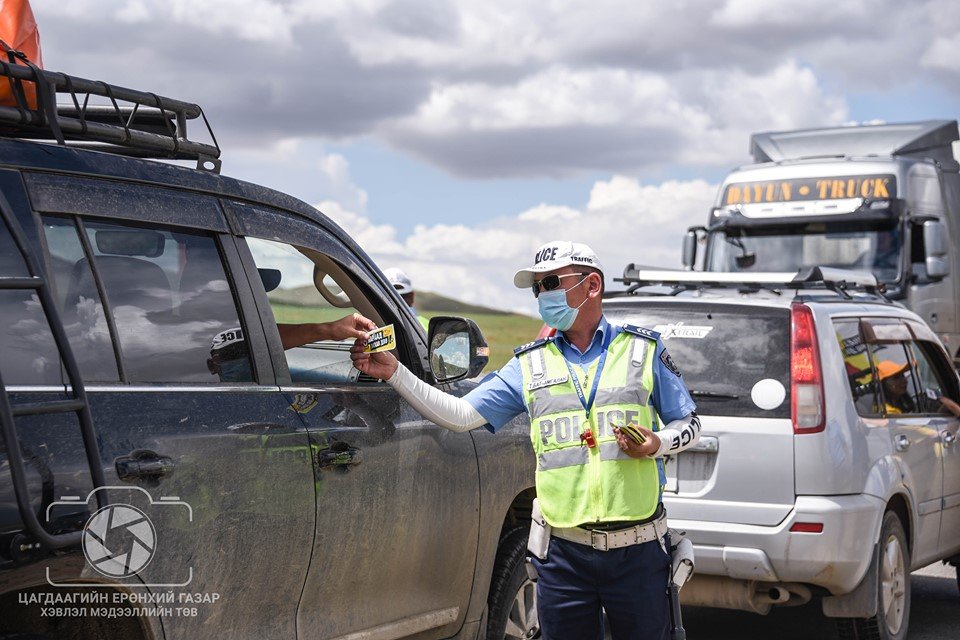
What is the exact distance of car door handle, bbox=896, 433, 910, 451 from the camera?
6.78m

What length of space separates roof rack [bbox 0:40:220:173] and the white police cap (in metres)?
1.10

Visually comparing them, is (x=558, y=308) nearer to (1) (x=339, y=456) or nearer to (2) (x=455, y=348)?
(2) (x=455, y=348)

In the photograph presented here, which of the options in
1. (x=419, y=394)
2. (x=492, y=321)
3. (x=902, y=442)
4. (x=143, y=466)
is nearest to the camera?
(x=143, y=466)

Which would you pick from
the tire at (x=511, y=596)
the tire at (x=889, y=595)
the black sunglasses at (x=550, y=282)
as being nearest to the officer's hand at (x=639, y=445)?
the black sunglasses at (x=550, y=282)

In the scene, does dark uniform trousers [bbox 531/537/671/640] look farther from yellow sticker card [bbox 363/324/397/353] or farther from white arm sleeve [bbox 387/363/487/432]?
yellow sticker card [bbox 363/324/397/353]

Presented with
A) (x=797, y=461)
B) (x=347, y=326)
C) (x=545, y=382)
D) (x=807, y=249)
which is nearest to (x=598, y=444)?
(x=545, y=382)

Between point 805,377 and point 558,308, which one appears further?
point 805,377

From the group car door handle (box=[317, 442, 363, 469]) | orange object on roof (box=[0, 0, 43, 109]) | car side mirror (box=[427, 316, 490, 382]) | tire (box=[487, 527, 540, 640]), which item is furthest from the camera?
tire (box=[487, 527, 540, 640])

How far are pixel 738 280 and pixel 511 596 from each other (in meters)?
3.33

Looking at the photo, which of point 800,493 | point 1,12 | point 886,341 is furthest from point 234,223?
point 886,341

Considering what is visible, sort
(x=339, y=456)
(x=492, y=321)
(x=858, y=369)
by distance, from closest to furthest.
→ (x=339, y=456)
(x=858, y=369)
(x=492, y=321)

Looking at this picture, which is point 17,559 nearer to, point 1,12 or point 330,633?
point 330,633

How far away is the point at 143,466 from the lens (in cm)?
314

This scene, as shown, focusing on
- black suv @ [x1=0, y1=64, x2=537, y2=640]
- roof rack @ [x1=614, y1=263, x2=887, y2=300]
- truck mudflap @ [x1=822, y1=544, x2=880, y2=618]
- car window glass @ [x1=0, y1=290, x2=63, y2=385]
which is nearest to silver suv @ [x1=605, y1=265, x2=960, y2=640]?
truck mudflap @ [x1=822, y1=544, x2=880, y2=618]
